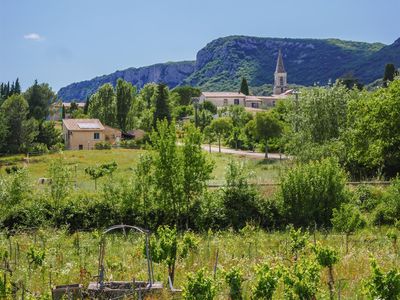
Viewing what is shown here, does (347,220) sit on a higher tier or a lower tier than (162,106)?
lower

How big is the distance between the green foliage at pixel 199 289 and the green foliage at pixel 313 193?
16.4 meters

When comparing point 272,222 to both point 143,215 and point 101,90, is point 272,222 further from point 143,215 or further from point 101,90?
point 101,90

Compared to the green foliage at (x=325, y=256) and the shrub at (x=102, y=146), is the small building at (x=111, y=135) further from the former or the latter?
the green foliage at (x=325, y=256)

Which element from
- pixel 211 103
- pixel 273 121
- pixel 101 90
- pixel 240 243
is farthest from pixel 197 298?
pixel 211 103

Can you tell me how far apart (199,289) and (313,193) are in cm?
1678

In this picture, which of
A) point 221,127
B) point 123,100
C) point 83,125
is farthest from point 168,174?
point 123,100

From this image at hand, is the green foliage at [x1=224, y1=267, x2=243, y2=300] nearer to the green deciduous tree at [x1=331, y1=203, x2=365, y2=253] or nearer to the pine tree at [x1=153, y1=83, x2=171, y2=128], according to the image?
the green deciduous tree at [x1=331, y1=203, x2=365, y2=253]

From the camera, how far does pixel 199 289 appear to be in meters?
6.87

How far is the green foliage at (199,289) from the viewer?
268 inches

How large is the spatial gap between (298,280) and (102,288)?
9.97 ft

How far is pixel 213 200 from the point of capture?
2394 cm

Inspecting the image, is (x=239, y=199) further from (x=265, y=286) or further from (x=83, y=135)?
(x=83, y=135)

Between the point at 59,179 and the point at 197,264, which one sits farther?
the point at 59,179

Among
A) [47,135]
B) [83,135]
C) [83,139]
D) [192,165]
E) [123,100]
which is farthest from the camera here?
[123,100]
